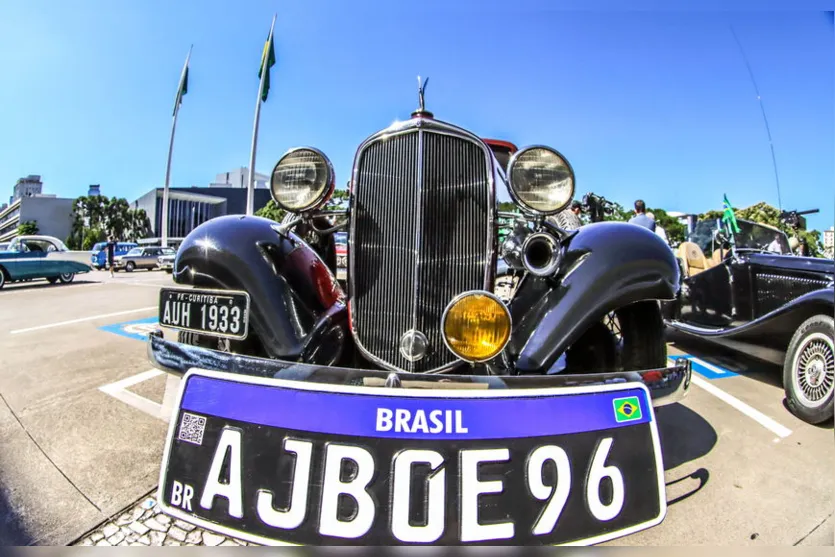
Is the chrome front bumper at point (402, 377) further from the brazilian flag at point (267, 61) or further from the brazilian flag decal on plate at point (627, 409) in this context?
the brazilian flag at point (267, 61)

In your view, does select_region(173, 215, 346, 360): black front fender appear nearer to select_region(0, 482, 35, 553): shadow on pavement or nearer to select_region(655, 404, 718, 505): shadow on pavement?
select_region(0, 482, 35, 553): shadow on pavement

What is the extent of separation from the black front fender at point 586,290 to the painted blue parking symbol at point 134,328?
15.5 ft

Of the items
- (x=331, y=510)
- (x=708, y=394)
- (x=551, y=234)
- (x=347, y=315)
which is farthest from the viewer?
(x=708, y=394)

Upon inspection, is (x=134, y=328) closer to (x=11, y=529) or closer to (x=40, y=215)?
(x=11, y=529)

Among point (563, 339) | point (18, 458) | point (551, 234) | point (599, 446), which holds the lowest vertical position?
point (18, 458)

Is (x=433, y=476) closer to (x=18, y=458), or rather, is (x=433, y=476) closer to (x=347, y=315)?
(x=347, y=315)

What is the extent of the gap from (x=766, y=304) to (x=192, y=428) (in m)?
4.92

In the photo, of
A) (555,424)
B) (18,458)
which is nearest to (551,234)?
(555,424)

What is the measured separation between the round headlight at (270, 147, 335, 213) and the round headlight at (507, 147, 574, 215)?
2.94 feet

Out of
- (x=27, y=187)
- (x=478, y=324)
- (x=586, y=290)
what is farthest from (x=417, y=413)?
(x=27, y=187)

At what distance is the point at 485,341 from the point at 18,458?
2.49 meters

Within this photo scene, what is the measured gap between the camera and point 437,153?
2098 mm

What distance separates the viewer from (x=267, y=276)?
1.97 metres

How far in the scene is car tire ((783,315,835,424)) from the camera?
2787 millimetres
